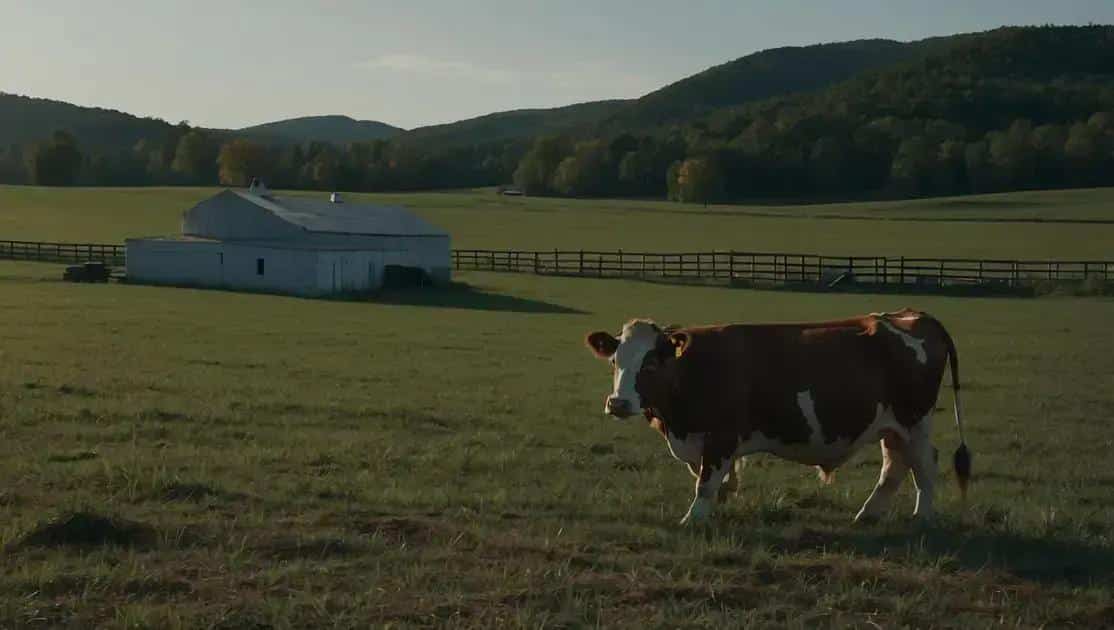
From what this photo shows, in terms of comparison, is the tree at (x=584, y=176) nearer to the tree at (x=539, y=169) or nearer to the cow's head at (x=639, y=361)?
the tree at (x=539, y=169)

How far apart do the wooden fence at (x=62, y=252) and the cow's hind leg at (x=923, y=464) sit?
5296 centimetres

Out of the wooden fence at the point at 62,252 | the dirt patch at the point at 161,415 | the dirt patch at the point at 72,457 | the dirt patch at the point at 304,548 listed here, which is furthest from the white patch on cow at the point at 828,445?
the wooden fence at the point at 62,252

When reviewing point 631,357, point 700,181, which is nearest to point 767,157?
point 700,181

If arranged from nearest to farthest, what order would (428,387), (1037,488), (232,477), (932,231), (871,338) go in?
(871,338), (232,477), (1037,488), (428,387), (932,231)

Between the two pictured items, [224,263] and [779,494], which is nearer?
[779,494]

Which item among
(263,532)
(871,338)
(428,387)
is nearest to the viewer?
(263,532)

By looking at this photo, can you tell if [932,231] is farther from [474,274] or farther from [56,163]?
[56,163]

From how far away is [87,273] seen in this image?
47.9 metres

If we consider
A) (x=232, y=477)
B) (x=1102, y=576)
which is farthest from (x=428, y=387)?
(x=1102, y=576)

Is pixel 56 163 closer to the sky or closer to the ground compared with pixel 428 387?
closer to the sky

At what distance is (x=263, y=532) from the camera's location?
768 cm

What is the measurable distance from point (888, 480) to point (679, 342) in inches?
73.3

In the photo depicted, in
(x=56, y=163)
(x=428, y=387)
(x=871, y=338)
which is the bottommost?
(x=428, y=387)

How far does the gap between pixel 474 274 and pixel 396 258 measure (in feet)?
18.3
